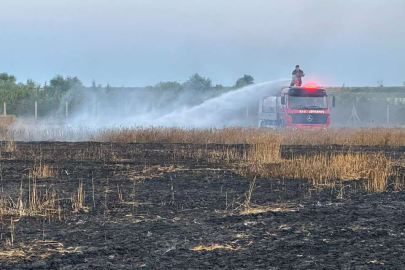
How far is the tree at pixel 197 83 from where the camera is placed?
59456mm

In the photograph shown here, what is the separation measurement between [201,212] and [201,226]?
1.03 meters

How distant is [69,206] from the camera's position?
9828mm

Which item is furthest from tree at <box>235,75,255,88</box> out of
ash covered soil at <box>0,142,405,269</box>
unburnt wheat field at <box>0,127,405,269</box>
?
ash covered soil at <box>0,142,405,269</box>

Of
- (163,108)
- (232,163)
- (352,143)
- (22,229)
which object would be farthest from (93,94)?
(22,229)

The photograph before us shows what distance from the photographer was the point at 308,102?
30.1 m

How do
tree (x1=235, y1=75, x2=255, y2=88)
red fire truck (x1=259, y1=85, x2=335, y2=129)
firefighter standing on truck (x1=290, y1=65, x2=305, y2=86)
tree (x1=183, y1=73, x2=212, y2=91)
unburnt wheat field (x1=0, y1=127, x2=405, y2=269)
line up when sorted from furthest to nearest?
1. tree (x1=235, y1=75, x2=255, y2=88)
2. tree (x1=183, y1=73, x2=212, y2=91)
3. firefighter standing on truck (x1=290, y1=65, x2=305, y2=86)
4. red fire truck (x1=259, y1=85, x2=335, y2=129)
5. unburnt wheat field (x1=0, y1=127, x2=405, y2=269)

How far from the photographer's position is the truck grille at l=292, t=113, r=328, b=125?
2980 centimetres

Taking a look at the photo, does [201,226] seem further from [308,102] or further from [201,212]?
[308,102]

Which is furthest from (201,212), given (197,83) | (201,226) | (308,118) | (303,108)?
(197,83)

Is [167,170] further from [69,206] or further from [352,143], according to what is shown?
[352,143]

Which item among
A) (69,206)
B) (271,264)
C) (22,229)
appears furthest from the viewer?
(69,206)

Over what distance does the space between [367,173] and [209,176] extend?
3.37m

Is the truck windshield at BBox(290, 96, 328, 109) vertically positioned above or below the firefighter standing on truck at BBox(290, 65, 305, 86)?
below

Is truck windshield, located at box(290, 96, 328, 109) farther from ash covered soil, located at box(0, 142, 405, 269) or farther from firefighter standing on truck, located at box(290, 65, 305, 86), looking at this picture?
ash covered soil, located at box(0, 142, 405, 269)
